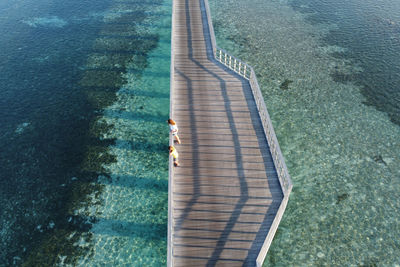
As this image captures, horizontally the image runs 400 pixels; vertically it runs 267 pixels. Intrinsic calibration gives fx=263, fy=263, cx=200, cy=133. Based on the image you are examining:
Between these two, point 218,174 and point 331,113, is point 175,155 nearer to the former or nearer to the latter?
point 218,174

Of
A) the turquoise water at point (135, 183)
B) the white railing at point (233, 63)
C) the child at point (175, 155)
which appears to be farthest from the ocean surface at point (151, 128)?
the child at point (175, 155)

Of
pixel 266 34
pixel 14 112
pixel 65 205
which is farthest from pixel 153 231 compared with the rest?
pixel 266 34

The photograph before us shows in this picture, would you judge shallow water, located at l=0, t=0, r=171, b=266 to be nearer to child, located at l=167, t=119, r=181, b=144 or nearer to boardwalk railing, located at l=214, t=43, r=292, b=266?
child, located at l=167, t=119, r=181, b=144

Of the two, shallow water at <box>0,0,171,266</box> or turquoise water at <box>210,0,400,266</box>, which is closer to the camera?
turquoise water at <box>210,0,400,266</box>

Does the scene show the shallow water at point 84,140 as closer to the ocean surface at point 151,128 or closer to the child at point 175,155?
the ocean surface at point 151,128

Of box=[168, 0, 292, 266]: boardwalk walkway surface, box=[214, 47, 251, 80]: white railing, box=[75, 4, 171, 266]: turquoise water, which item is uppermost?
box=[214, 47, 251, 80]: white railing

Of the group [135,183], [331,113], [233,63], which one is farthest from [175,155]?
[331,113]

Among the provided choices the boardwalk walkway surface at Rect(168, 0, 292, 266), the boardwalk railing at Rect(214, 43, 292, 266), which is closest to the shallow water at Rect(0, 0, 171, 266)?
the boardwalk walkway surface at Rect(168, 0, 292, 266)
